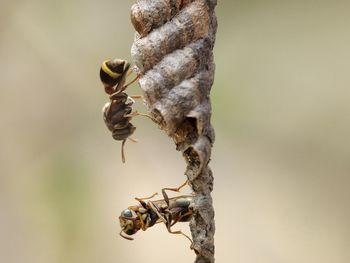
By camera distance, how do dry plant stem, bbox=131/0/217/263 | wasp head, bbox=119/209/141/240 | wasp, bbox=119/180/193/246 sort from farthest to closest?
wasp head, bbox=119/209/141/240 → wasp, bbox=119/180/193/246 → dry plant stem, bbox=131/0/217/263

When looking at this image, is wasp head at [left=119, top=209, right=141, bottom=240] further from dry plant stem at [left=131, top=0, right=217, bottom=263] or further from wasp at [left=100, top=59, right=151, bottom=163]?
dry plant stem at [left=131, top=0, right=217, bottom=263]

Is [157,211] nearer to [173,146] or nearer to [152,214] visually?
[152,214]

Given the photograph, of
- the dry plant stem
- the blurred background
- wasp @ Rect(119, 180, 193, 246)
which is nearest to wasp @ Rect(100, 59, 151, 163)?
wasp @ Rect(119, 180, 193, 246)

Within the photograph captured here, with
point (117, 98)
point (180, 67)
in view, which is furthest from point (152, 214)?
point (180, 67)

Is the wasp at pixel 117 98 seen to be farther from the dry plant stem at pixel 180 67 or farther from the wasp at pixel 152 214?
the dry plant stem at pixel 180 67

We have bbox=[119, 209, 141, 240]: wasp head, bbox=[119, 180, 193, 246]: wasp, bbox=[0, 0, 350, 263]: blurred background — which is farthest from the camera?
bbox=[0, 0, 350, 263]: blurred background

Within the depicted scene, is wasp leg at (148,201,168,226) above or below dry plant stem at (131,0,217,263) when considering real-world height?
below

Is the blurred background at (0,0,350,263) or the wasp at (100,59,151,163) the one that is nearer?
the wasp at (100,59,151,163)

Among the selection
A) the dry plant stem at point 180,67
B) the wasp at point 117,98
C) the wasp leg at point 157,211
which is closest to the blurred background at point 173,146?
the wasp at point 117,98
